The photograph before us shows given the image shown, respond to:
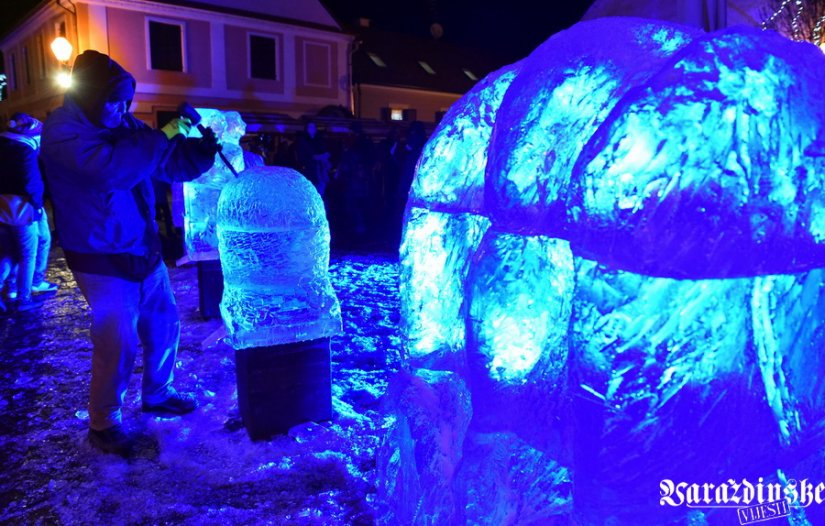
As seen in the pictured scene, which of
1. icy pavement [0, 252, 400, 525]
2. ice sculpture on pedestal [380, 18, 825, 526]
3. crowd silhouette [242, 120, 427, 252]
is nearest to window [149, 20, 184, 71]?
crowd silhouette [242, 120, 427, 252]

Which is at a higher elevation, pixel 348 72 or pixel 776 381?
pixel 348 72

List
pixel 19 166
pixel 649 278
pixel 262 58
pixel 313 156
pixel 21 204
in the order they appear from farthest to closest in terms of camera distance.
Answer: pixel 262 58, pixel 313 156, pixel 21 204, pixel 19 166, pixel 649 278

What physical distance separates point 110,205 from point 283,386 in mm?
1265

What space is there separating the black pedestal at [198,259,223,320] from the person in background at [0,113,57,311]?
189cm

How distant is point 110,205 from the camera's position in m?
2.89

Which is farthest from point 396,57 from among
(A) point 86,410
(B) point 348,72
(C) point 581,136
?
(C) point 581,136

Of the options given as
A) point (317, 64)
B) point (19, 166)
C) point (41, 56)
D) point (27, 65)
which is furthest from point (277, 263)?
point (27, 65)

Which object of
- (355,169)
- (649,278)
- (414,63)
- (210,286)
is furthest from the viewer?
(414,63)

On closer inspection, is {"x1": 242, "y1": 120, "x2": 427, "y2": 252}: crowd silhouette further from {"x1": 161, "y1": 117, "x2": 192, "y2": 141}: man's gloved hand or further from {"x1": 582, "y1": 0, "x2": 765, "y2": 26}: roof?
{"x1": 582, "y1": 0, "x2": 765, "y2": 26}: roof

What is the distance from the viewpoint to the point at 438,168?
1.80 m

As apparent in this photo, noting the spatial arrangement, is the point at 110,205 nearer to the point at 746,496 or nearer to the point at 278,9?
the point at 746,496

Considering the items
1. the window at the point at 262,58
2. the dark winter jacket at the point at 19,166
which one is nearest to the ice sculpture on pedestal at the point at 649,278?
the dark winter jacket at the point at 19,166

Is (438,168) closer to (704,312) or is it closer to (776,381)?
(704,312)

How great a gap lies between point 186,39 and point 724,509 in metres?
20.8
